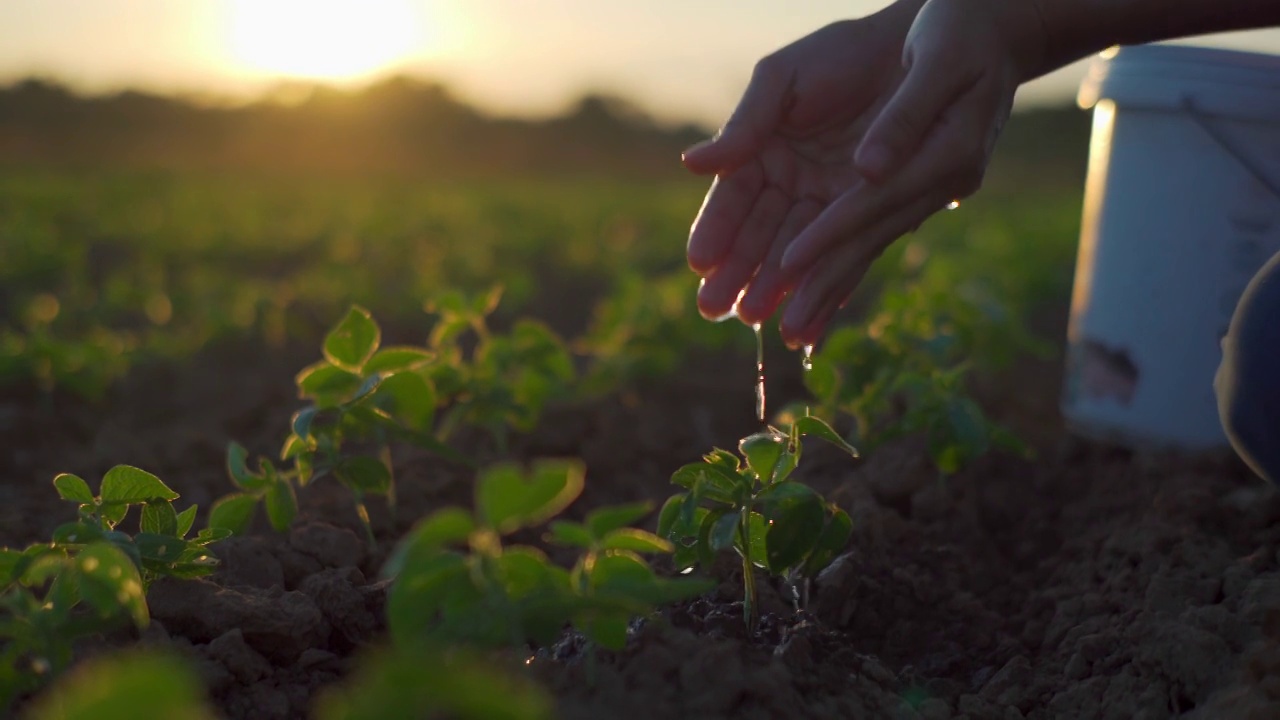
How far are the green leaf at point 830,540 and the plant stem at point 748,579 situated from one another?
86 millimetres

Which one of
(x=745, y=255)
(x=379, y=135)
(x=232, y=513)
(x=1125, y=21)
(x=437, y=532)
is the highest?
(x=379, y=135)

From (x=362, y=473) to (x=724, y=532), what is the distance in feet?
2.59

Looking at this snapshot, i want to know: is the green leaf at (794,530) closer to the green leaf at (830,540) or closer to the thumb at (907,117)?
the green leaf at (830,540)

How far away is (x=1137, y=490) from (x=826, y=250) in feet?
3.68

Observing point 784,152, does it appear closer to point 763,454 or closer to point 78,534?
point 763,454

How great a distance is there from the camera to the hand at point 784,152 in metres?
2.06

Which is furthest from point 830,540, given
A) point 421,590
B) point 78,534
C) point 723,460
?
point 78,534

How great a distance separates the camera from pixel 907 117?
1.73m

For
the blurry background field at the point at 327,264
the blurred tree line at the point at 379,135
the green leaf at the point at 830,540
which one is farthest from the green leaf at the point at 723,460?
the blurred tree line at the point at 379,135

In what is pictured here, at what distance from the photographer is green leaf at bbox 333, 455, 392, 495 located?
75.5 inches

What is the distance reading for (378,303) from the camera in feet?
18.3

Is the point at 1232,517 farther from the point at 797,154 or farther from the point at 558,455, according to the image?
the point at 558,455

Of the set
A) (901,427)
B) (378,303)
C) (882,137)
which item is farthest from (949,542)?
(378,303)

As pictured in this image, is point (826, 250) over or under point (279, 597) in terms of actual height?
over
